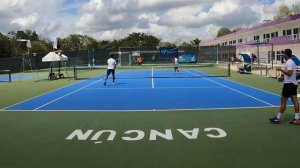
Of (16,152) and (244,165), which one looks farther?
(16,152)

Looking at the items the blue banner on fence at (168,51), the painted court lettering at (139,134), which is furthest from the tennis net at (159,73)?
the painted court lettering at (139,134)

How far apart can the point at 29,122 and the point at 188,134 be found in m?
4.60

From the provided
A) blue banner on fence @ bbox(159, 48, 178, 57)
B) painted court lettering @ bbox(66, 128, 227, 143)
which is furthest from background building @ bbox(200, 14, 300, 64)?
painted court lettering @ bbox(66, 128, 227, 143)

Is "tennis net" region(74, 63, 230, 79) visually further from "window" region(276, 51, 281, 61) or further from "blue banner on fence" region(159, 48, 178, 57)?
"blue banner on fence" region(159, 48, 178, 57)

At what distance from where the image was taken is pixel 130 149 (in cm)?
787

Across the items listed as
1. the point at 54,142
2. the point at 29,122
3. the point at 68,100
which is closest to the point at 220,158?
the point at 54,142

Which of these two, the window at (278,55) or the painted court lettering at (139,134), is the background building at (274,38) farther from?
the painted court lettering at (139,134)

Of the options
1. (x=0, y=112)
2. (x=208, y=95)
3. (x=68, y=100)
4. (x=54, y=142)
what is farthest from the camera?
(x=208, y=95)

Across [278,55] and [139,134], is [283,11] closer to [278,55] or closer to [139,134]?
[278,55]

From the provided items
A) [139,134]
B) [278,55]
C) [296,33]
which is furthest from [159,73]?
[139,134]

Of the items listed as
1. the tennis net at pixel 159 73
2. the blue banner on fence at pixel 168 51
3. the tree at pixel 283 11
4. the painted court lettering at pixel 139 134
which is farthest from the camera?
the tree at pixel 283 11

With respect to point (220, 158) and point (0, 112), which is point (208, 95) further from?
point (220, 158)

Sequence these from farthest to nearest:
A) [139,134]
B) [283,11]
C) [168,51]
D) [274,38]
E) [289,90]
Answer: [283,11] → [168,51] → [274,38] → [289,90] → [139,134]

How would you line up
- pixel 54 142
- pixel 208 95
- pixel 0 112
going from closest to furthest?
pixel 54 142
pixel 0 112
pixel 208 95
